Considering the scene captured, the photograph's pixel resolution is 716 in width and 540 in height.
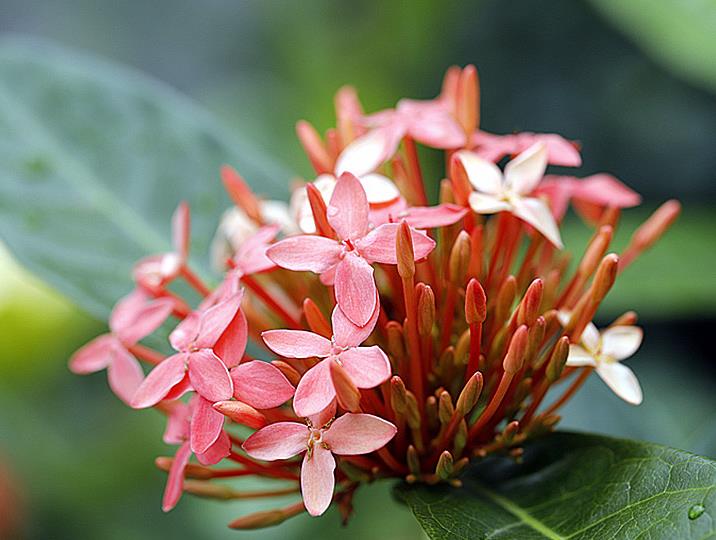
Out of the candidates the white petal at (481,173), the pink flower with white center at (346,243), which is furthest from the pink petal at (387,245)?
the white petal at (481,173)

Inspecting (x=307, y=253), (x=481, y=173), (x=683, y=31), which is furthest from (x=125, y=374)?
(x=683, y=31)

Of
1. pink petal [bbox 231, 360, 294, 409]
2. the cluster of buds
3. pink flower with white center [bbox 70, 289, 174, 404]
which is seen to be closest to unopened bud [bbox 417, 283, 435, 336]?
the cluster of buds

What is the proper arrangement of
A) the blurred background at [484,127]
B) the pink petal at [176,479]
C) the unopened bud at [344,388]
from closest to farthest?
the unopened bud at [344,388] → the pink petal at [176,479] → the blurred background at [484,127]

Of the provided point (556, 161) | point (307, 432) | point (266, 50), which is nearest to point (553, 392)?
point (556, 161)

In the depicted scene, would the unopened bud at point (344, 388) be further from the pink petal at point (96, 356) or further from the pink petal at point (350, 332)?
the pink petal at point (96, 356)

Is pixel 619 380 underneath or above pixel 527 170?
underneath

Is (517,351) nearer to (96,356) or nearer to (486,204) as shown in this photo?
(486,204)
